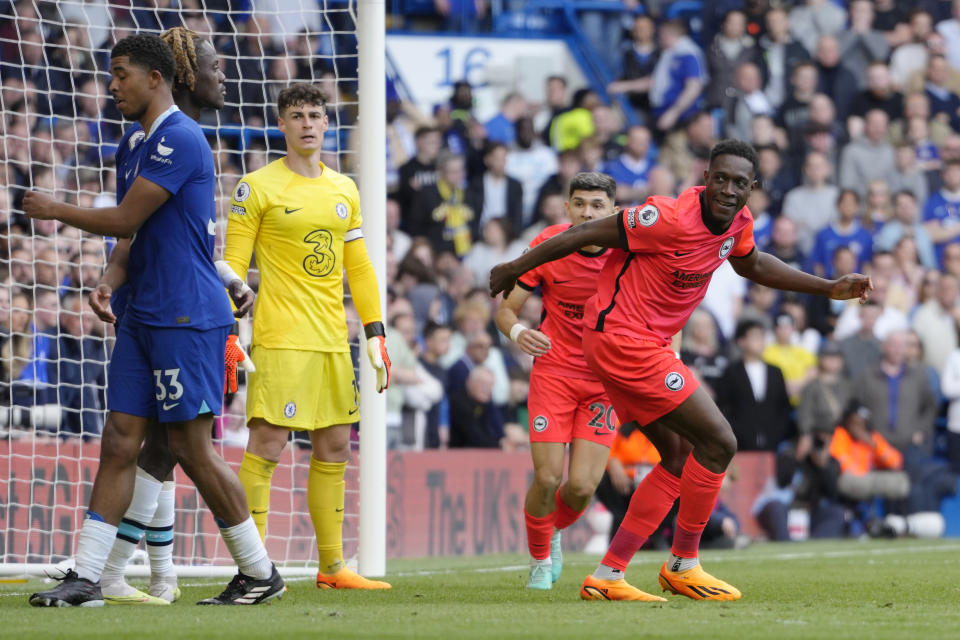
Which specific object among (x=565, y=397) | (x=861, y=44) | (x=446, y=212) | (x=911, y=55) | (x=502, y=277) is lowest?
(x=565, y=397)

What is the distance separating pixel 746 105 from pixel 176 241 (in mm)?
11998

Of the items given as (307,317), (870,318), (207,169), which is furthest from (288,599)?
(870,318)

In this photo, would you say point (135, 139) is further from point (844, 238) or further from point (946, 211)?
point (946, 211)

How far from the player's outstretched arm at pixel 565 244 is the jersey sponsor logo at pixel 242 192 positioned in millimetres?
1424

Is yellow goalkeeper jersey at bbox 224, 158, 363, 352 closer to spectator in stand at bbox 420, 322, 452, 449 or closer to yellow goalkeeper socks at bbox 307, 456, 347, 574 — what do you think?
yellow goalkeeper socks at bbox 307, 456, 347, 574

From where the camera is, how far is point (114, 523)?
6.01 metres

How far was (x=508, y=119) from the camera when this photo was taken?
16.4m

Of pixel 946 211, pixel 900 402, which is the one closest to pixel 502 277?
pixel 900 402

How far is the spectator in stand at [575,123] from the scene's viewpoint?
16.1m

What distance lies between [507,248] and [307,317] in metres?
7.46

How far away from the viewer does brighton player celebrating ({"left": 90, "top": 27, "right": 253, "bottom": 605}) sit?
6.34 m

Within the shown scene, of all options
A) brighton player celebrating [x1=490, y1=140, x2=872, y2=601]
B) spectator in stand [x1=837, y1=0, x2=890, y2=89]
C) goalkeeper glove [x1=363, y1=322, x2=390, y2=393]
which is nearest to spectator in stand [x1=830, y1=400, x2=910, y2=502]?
spectator in stand [x1=837, y1=0, x2=890, y2=89]

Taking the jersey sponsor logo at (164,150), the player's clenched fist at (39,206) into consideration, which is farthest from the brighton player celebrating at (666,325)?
the player's clenched fist at (39,206)

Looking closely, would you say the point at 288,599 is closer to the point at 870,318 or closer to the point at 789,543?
the point at 789,543
